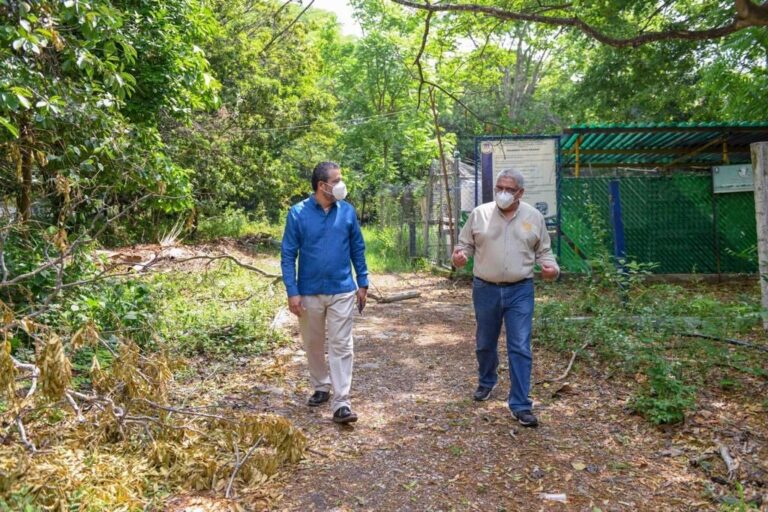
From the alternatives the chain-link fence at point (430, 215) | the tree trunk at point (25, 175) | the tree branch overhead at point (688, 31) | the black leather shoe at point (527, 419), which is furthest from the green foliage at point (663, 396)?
the chain-link fence at point (430, 215)

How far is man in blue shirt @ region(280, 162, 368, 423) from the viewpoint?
14.6ft

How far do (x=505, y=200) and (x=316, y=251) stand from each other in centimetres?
144

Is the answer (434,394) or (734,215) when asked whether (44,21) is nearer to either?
(434,394)

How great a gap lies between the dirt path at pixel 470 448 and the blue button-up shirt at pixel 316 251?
3.34ft

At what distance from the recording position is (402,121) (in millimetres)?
20484

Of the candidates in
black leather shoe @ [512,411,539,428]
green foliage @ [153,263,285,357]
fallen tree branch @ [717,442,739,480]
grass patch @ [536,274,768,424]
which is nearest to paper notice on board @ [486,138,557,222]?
grass patch @ [536,274,768,424]

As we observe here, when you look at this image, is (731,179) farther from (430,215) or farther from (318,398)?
(318,398)

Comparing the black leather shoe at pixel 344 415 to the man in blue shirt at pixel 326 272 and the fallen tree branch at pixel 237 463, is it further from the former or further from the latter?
the fallen tree branch at pixel 237 463

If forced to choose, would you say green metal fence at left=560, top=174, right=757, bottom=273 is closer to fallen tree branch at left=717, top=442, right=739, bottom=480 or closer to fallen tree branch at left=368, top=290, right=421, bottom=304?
fallen tree branch at left=368, top=290, right=421, bottom=304

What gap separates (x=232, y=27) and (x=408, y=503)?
643 inches

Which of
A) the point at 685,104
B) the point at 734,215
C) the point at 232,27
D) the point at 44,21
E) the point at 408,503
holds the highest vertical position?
the point at 232,27

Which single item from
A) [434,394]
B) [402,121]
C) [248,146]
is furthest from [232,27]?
[434,394]

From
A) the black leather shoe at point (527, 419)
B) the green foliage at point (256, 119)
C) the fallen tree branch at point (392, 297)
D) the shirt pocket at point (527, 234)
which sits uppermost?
the green foliage at point (256, 119)

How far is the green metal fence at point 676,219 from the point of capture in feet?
38.2
